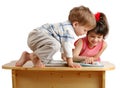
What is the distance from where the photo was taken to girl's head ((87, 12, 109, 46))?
2623 mm

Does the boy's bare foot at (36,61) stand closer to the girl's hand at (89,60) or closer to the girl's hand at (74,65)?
the girl's hand at (74,65)

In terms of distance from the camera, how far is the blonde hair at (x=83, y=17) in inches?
99.0

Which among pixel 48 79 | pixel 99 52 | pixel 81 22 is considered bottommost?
pixel 48 79

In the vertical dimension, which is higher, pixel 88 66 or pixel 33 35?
pixel 33 35

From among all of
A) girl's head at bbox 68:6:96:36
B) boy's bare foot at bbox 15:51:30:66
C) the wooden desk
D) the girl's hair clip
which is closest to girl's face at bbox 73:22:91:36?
girl's head at bbox 68:6:96:36

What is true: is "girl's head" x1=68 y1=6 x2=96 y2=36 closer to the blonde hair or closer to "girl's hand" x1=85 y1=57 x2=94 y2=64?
the blonde hair

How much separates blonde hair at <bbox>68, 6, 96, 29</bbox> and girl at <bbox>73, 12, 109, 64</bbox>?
3.6 inches

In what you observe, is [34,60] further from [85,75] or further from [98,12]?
[98,12]

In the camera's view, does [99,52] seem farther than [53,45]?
Yes

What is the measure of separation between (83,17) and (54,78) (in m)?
0.44

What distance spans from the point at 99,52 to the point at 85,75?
0.20m

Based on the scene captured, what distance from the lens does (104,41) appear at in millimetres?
2713

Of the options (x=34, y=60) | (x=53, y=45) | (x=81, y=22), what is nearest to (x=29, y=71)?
(x=34, y=60)

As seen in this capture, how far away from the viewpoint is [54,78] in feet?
8.62
